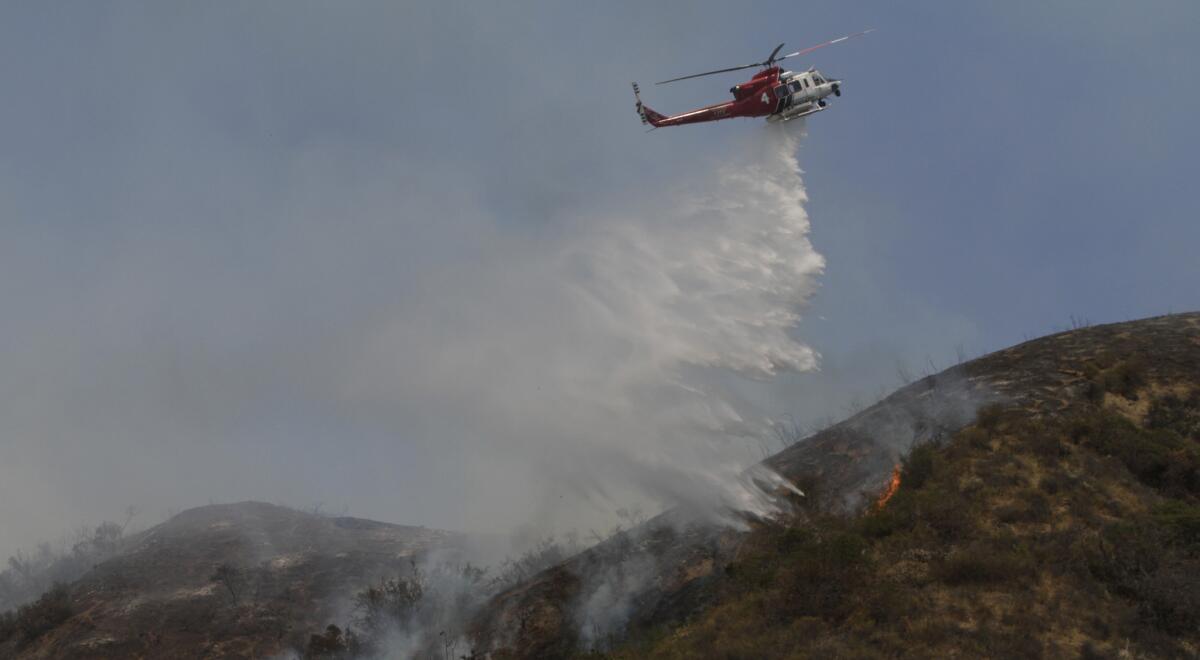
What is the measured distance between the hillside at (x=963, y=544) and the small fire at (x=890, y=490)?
404mm

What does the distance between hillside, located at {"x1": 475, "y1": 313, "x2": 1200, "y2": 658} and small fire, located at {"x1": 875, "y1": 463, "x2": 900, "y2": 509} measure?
404 mm

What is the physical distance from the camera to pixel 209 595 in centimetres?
4241

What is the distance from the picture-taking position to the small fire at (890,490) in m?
34.6

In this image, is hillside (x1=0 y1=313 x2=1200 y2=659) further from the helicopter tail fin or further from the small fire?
the helicopter tail fin

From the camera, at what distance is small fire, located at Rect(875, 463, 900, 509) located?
34578 mm

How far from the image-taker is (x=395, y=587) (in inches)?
1603

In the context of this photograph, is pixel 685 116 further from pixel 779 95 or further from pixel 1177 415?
pixel 1177 415

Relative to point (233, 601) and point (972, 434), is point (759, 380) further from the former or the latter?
point (233, 601)

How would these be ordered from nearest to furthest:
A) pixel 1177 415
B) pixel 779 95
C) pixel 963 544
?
pixel 963 544
pixel 1177 415
pixel 779 95

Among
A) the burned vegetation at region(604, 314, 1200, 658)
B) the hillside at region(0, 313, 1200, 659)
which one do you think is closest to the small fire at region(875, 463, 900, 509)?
the hillside at region(0, 313, 1200, 659)

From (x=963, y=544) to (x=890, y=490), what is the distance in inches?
269

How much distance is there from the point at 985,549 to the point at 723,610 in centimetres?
989

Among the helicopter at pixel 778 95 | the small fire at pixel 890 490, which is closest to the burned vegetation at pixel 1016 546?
the small fire at pixel 890 490

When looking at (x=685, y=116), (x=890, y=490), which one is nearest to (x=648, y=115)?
(x=685, y=116)
